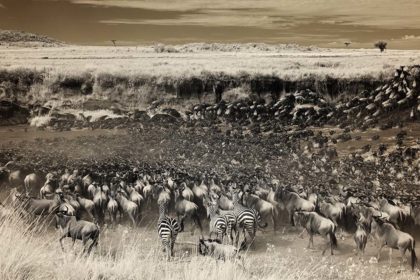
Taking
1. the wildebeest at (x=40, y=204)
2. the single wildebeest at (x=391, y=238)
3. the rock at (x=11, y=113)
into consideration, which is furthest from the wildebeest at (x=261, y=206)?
the rock at (x=11, y=113)

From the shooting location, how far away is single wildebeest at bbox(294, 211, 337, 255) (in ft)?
14.5

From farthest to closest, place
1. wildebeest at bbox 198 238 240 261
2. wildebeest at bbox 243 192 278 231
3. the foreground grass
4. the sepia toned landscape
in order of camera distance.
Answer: wildebeest at bbox 243 192 278 231
the sepia toned landscape
wildebeest at bbox 198 238 240 261
the foreground grass

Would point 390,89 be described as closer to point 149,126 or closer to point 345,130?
point 345,130

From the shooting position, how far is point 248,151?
470cm

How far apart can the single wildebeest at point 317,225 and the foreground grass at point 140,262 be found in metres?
0.16

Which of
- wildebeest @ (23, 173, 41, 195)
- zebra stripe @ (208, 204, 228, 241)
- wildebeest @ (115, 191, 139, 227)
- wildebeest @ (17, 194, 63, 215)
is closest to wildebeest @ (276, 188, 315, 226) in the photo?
zebra stripe @ (208, 204, 228, 241)

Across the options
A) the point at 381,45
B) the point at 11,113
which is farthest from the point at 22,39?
the point at 381,45

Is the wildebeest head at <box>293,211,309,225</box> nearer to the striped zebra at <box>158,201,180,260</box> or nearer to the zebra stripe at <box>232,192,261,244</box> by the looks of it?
the zebra stripe at <box>232,192,261,244</box>

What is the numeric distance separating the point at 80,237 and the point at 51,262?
2.72ft

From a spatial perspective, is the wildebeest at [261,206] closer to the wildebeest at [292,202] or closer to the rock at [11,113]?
the wildebeest at [292,202]

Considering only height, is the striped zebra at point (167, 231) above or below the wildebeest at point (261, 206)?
below

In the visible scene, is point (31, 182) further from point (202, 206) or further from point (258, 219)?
point (258, 219)

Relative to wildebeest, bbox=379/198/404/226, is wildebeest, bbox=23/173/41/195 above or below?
above

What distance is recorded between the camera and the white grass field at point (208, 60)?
15.8 ft
